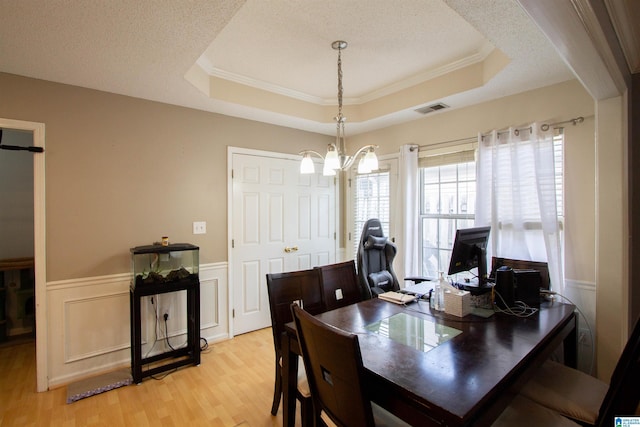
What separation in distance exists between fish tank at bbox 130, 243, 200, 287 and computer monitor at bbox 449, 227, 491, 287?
2225mm

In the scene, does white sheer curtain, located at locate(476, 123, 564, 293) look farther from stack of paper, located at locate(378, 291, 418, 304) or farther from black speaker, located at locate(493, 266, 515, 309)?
stack of paper, located at locate(378, 291, 418, 304)

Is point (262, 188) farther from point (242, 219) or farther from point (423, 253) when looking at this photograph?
point (423, 253)

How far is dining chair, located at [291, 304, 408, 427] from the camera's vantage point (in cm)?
108

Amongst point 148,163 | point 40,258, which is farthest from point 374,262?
point 40,258

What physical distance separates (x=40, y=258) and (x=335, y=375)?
2.62 m

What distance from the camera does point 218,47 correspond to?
2.46 m

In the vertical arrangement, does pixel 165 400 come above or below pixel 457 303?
below

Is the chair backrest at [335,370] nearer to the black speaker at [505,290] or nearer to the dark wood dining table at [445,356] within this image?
the dark wood dining table at [445,356]

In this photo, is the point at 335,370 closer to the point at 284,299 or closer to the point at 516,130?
the point at 284,299

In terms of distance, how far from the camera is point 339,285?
7.61 feet

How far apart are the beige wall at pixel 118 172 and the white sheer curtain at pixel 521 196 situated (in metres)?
2.66

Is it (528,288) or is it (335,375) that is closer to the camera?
(335,375)

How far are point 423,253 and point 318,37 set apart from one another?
2.50m

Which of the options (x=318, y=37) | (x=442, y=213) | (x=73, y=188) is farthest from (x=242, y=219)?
(x=442, y=213)
